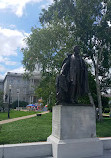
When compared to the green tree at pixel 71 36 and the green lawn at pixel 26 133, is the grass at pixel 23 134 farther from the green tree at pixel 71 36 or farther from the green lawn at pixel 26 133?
the green tree at pixel 71 36

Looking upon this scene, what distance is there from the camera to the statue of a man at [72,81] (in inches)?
241

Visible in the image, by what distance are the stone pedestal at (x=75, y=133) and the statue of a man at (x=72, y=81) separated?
0.46 m

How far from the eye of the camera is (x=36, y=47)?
61.1 ft

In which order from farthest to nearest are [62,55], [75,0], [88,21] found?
[75,0] → [88,21] → [62,55]

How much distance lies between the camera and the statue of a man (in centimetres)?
612

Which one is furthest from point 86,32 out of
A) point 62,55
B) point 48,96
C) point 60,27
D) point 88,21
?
point 48,96

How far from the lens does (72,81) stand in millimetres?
6094

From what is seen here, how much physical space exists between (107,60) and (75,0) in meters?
8.55

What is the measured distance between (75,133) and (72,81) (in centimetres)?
181

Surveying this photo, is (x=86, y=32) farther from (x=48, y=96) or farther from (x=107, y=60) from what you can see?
(x=48, y=96)

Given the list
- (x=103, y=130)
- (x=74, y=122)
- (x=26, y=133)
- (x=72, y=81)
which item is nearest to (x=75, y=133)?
(x=74, y=122)

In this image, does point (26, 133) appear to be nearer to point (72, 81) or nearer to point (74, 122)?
point (74, 122)

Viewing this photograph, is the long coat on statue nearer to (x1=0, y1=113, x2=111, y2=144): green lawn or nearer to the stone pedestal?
the stone pedestal

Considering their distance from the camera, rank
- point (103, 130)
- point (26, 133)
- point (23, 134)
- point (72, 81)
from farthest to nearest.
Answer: point (103, 130) < point (26, 133) < point (23, 134) < point (72, 81)
